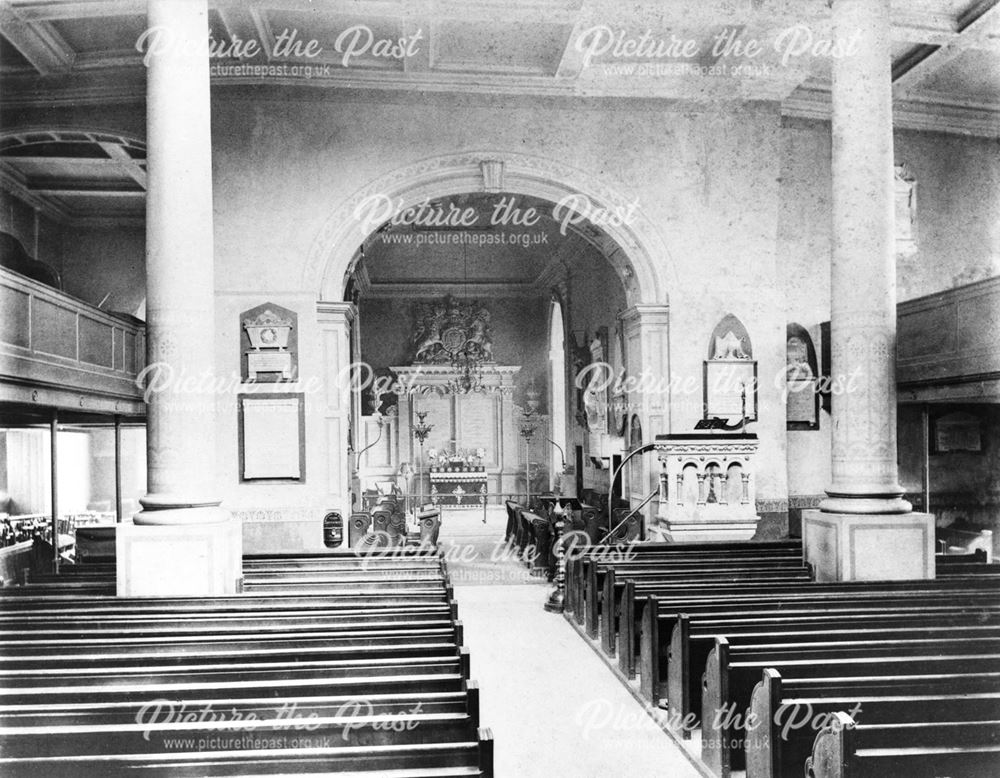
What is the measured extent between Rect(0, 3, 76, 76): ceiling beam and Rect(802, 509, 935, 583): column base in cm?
841

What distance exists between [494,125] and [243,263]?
333 cm

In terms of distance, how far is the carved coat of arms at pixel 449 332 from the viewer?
60.0 ft

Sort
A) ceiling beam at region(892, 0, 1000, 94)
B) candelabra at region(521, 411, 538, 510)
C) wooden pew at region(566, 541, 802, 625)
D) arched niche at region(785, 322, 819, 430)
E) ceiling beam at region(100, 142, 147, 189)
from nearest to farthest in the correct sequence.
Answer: wooden pew at region(566, 541, 802, 625), ceiling beam at region(892, 0, 1000, 94), arched niche at region(785, 322, 819, 430), ceiling beam at region(100, 142, 147, 189), candelabra at region(521, 411, 538, 510)

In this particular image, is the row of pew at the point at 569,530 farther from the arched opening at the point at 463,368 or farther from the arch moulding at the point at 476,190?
the arched opening at the point at 463,368

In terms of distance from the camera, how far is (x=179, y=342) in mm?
5594

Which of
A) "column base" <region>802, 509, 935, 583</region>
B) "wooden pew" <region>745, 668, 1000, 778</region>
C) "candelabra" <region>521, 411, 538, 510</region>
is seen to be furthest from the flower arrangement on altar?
"wooden pew" <region>745, 668, 1000, 778</region>

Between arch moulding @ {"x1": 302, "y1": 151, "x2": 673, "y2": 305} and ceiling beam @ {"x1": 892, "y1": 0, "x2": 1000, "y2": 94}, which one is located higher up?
ceiling beam @ {"x1": 892, "y1": 0, "x2": 1000, "y2": 94}

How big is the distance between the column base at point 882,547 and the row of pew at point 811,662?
12.7 inches

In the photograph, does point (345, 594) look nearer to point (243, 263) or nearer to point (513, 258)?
point (243, 263)

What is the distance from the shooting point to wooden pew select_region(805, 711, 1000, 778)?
2477 mm

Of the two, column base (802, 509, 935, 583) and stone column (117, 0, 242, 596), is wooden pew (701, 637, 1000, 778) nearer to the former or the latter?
column base (802, 509, 935, 583)

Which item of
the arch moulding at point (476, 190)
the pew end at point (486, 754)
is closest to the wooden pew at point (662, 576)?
the pew end at point (486, 754)

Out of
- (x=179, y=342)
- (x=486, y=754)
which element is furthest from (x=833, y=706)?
(x=179, y=342)

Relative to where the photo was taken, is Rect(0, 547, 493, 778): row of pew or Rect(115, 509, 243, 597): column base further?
Rect(115, 509, 243, 597): column base
